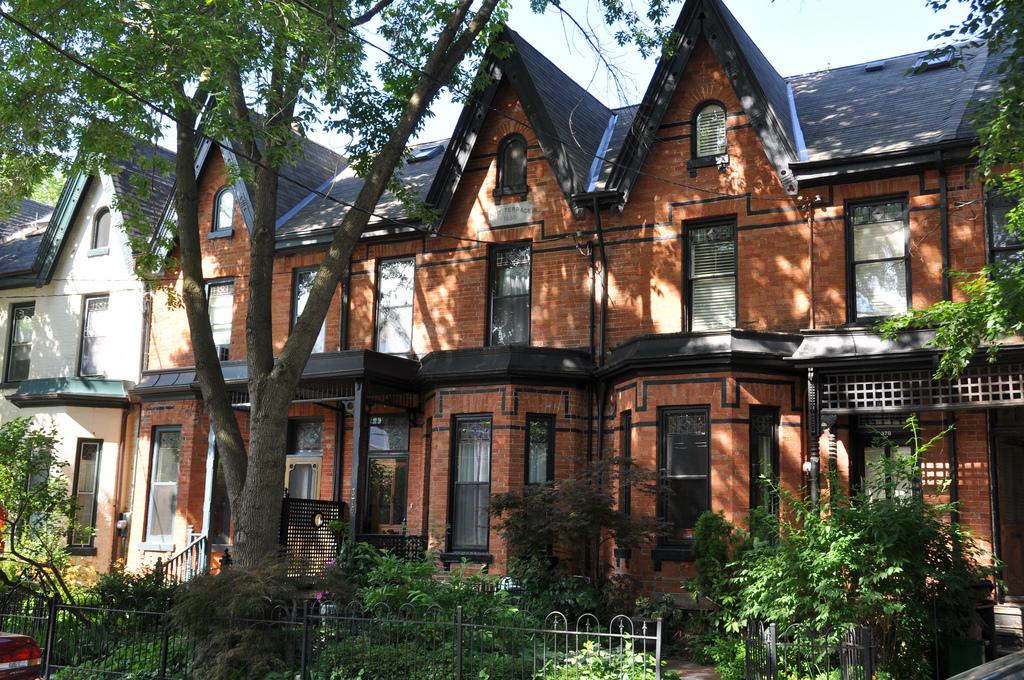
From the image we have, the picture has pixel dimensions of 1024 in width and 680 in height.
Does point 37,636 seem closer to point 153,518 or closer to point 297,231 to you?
point 153,518

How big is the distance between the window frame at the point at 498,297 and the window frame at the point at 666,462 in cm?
341

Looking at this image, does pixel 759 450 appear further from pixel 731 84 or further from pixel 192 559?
pixel 192 559

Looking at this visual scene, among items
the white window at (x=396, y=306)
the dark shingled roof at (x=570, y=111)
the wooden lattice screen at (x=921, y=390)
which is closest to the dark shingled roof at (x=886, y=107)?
the wooden lattice screen at (x=921, y=390)

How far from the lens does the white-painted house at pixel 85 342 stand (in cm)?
2070

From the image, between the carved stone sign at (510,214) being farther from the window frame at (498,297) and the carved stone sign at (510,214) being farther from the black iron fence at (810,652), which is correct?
the black iron fence at (810,652)

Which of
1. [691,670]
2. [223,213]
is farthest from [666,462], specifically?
[223,213]

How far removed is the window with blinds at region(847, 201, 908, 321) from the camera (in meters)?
14.2

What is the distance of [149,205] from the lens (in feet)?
75.4

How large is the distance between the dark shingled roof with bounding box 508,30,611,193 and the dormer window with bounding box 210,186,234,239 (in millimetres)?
7487

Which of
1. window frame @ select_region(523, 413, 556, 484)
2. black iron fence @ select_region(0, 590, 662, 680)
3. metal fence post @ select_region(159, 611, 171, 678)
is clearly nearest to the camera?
black iron fence @ select_region(0, 590, 662, 680)

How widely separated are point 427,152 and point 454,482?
946 centimetres

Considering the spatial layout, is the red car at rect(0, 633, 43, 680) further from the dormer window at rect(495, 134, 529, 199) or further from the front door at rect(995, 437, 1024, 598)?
the front door at rect(995, 437, 1024, 598)

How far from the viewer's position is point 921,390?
1298 cm

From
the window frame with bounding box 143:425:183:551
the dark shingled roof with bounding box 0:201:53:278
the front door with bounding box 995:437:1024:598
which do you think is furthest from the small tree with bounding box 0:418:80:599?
the front door with bounding box 995:437:1024:598
